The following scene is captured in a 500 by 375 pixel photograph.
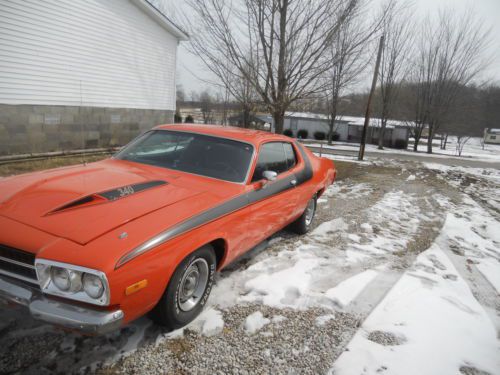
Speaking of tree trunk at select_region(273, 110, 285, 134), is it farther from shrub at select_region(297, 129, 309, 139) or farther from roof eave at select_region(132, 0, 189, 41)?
shrub at select_region(297, 129, 309, 139)

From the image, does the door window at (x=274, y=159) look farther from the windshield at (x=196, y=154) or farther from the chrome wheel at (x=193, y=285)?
the chrome wheel at (x=193, y=285)

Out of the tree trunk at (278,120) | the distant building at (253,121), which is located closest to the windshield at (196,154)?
the tree trunk at (278,120)

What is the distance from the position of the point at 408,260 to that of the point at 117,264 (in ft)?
12.0

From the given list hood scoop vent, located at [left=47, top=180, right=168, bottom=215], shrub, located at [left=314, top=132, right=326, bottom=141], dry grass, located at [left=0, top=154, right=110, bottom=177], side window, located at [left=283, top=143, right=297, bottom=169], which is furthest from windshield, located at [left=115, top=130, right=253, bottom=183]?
shrub, located at [left=314, top=132, right=326, bottom=141]

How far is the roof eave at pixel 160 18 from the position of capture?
12344mm

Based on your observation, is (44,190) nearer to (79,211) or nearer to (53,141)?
(79,211)

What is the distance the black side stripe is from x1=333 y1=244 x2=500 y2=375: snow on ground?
4.61ft

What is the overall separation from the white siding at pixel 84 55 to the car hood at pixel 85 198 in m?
8.03

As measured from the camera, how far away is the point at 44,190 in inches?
103

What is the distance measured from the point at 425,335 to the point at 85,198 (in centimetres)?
289

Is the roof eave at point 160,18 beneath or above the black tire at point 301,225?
above

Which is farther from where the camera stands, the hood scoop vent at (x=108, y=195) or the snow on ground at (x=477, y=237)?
the snow on ground at (x=477, y=237)

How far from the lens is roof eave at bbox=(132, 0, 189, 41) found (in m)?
12.3

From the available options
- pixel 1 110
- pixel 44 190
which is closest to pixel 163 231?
pixel 44 190
